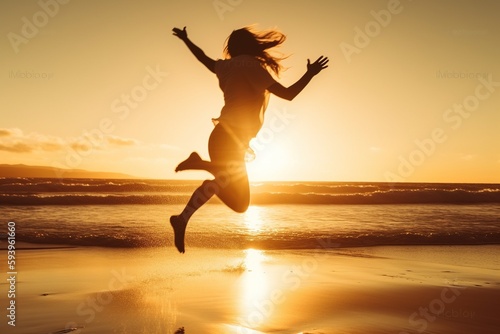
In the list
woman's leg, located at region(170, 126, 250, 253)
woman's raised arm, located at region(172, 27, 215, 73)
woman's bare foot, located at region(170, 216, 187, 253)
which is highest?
woman's raised arm, located at region(172, 27, 215, 73)

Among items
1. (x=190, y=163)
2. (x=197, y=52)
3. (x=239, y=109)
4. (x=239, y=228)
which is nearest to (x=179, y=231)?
(x=190, y=163)

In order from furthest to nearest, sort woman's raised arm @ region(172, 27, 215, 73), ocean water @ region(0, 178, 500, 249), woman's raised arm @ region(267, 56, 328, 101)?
ocean water @ region(0, 178, 500, 249) < woman's raised arm @ region(172, 27, 215, 73) < woman's raised arm @ region(267, 56, 328, 101)

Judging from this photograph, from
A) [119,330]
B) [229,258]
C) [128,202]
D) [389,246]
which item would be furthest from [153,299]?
[128,202]

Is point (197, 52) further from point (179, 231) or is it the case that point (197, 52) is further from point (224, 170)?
point (179, 231)

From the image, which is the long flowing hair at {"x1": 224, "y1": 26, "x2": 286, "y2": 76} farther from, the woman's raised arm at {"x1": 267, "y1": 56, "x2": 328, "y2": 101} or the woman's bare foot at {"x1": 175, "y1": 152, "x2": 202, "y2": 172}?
the woman's bare foot at {"x1": 175, "y1": 152, "x2": 202, "y2": 172}

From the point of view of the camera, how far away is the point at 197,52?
4969 millimetres

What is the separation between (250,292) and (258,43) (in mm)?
3110

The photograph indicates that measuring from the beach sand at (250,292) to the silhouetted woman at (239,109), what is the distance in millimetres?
1051

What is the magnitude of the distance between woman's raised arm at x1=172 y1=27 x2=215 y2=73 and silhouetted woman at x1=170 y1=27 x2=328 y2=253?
8cm

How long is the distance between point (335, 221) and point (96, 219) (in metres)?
7.09

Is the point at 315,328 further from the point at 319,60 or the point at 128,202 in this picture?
the point at 128,202

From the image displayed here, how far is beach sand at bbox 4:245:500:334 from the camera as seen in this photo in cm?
494

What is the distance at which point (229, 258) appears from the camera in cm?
866

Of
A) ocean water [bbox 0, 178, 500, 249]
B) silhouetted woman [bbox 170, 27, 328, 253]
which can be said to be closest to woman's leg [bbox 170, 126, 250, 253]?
silhouetted woman [bbox 170, 27, 328, 253]
